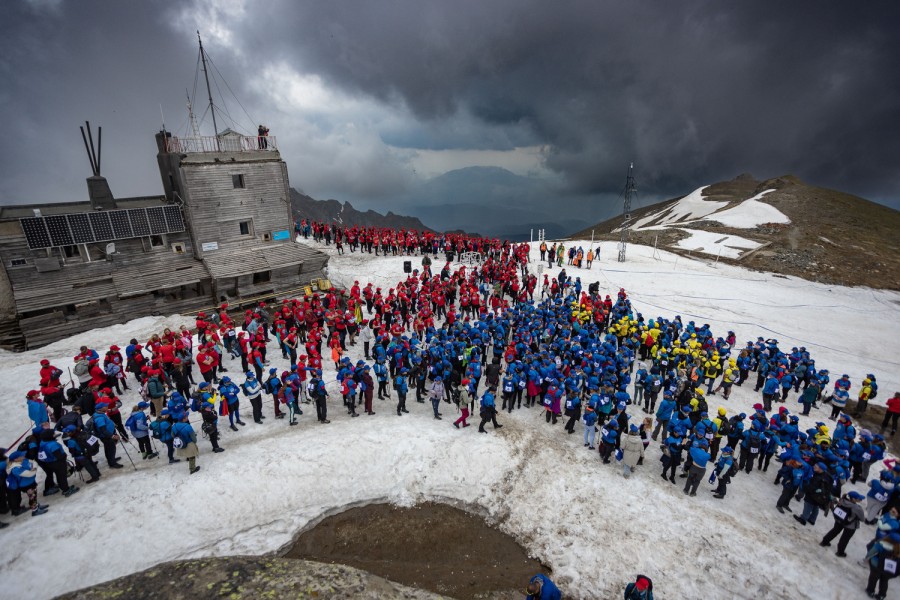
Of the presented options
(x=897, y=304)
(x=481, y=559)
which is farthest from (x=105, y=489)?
(x=897, y=304)

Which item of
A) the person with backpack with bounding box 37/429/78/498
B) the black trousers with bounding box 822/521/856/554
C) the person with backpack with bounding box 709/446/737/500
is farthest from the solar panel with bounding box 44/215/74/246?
the black trousers with bounding box 822/521/856/554

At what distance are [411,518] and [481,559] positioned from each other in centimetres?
220

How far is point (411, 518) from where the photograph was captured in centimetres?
1160

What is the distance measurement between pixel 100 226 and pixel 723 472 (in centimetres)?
3311

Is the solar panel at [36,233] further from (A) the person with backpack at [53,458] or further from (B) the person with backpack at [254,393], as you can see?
(B) the person with backpack at [254,393]

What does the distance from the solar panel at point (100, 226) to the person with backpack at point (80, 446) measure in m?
18.5

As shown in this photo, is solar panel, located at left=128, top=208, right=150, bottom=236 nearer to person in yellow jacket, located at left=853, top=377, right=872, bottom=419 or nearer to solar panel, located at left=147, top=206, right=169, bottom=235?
solar panel, located at left=147, top=206, right=169, bottom=235

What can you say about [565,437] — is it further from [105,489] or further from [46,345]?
[46,345]

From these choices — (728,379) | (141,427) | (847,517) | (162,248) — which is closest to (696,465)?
(847,517)

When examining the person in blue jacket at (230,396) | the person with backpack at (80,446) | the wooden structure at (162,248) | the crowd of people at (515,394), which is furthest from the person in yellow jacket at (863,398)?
the wooden structure at (162,248)

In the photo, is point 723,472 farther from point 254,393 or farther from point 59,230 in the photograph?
point 59,230

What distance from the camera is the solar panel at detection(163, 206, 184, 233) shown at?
27.5 m

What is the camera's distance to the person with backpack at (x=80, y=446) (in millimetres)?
11000

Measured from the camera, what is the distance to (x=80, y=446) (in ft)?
36.6
